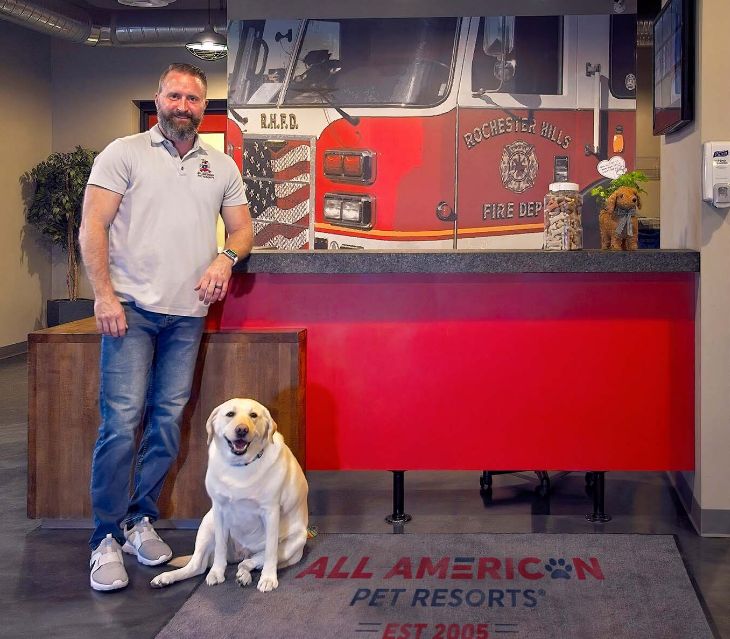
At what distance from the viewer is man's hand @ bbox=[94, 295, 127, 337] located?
9.61 feet

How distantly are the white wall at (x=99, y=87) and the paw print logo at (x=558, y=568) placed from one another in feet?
25.1

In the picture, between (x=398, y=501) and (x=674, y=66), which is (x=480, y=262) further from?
(x=674, y=66)

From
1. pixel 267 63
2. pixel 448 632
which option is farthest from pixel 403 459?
pixel 267 63

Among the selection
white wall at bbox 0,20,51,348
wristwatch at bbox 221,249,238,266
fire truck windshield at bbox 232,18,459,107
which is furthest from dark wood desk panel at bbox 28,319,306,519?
white wall at bbox 0,20,51,348

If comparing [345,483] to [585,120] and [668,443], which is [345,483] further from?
[585,120]

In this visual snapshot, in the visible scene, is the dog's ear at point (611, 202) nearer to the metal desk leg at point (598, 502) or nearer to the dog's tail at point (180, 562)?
the metal desk leg at point (598, 502)

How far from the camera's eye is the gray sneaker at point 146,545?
10.2ft

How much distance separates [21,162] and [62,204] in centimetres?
62

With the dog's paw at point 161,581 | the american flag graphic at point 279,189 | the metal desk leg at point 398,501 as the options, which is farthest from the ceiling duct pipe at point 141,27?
the dog's paw at point 161,581

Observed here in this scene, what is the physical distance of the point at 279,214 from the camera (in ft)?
21.0

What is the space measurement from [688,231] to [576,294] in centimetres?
56

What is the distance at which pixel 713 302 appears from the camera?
3.35 metres

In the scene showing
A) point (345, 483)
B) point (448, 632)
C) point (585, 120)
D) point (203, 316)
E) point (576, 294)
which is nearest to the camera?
point (448, 632)

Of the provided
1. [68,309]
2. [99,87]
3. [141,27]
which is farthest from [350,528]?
[99,87]
